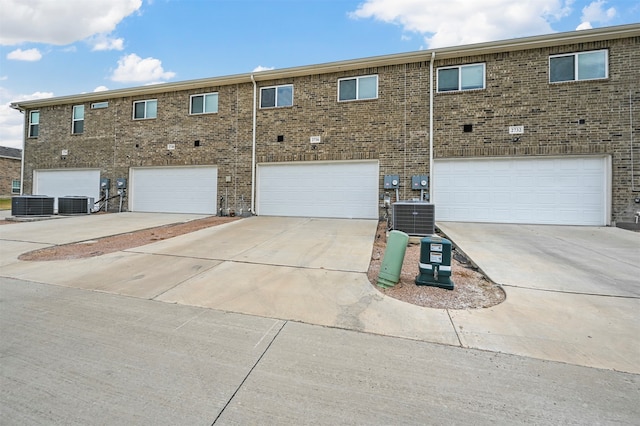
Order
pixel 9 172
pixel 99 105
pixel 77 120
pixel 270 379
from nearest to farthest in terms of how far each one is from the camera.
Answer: pixel 270 379 → pixel 99 105 → pixel 77 120 → pixel 9 172

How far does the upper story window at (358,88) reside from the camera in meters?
11.0

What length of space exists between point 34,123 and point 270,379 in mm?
21185

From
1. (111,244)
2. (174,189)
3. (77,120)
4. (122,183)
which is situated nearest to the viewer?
(111,244)

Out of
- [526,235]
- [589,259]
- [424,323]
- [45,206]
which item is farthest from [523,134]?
[45,206]

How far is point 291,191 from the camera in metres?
11.8

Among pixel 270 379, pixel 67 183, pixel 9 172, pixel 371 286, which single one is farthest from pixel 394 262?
pixel 9 172

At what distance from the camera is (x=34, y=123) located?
16.0 m

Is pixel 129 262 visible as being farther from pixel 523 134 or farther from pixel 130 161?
pixel 523 134

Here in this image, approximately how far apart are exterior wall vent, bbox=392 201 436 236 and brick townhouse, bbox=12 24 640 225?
8.94 feet

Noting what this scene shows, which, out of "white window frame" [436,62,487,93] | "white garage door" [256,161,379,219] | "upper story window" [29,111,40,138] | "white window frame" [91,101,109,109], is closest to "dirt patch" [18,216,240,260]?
"white garage door" [256,161,379,219]

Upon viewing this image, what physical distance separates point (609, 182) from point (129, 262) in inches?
509

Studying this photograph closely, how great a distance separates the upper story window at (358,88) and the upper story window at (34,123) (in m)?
16.4

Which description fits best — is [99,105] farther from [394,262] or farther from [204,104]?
[394,262]

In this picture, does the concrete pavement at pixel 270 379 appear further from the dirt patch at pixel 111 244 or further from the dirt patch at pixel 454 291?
the dirt patch at pixel 111 244
